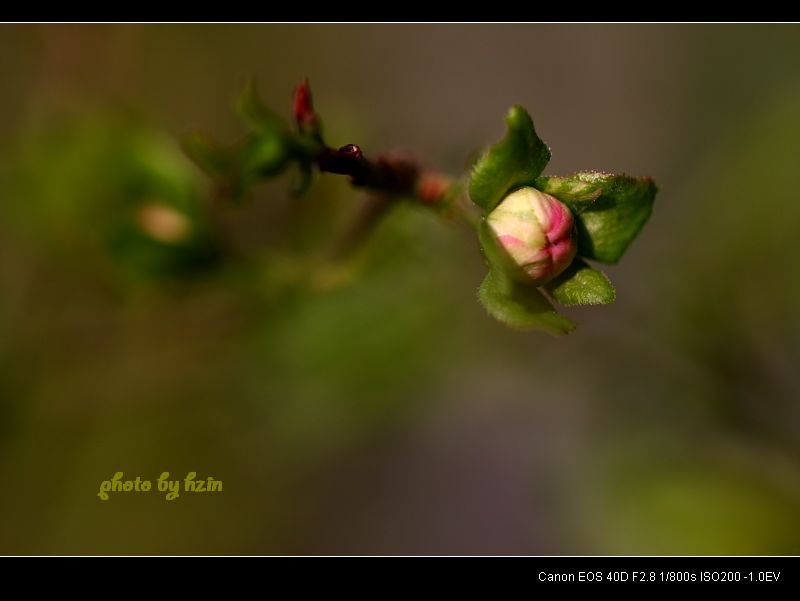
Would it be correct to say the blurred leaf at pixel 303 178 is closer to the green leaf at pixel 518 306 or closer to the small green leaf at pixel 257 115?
the small green leaf at pixel 257 115

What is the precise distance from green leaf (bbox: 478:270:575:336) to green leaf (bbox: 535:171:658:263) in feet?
0.24

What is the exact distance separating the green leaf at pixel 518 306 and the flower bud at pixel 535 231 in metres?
0.02

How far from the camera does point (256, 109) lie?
696 millimetres

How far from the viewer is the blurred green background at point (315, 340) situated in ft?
3.96

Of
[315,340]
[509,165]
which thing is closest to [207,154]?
[509,165]

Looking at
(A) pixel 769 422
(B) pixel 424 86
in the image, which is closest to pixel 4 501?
(A) pixel 769 422

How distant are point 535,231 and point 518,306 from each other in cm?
7

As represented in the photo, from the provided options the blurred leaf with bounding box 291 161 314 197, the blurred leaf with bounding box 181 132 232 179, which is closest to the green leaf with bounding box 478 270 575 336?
the blurred leaf with bounding box 291 161 314 197

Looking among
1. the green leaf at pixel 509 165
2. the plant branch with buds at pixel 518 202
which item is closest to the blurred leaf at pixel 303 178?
the plant branch with buds at pixel 518 202

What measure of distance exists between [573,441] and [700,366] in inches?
38.6

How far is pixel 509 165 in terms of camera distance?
0.60 m

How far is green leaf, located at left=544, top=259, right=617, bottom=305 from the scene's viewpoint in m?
0.62

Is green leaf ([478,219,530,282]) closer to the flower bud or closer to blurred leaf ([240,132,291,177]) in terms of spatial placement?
the flower bud

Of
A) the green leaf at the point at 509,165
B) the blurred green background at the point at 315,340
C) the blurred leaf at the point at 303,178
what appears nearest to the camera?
the green leaf at the point at 509,165
